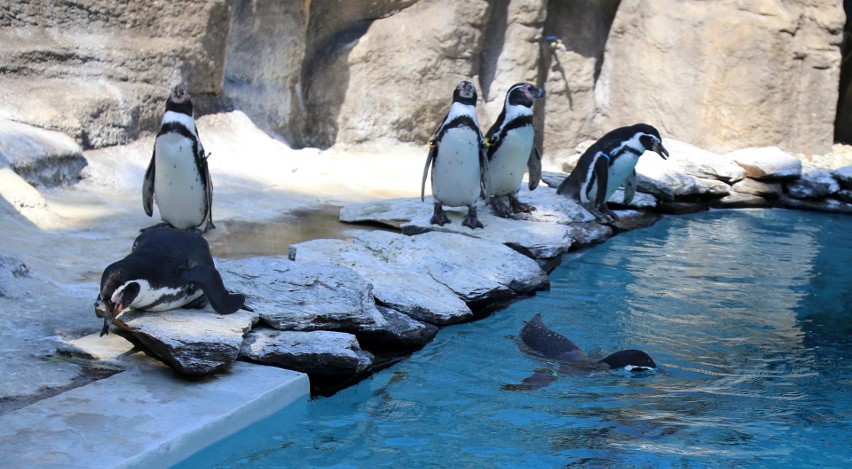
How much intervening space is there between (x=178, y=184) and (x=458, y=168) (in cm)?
175

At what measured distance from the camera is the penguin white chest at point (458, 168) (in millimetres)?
5890

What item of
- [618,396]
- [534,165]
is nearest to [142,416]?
[618,396]

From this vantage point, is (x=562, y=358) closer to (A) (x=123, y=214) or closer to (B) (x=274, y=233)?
(B) (x=274, y=233)

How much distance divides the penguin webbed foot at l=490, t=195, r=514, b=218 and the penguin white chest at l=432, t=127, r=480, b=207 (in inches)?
16.3

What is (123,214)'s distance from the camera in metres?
5.87

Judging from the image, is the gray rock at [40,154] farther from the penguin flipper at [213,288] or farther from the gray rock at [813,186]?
the gray rock at [813,186]

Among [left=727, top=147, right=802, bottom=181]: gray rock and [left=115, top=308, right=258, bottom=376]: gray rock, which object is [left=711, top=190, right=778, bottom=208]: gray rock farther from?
[left=115, top=308, right=258, bottom=376]: gray rock

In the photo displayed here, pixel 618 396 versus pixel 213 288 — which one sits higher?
pixel 213 288

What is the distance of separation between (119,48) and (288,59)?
6.28ft

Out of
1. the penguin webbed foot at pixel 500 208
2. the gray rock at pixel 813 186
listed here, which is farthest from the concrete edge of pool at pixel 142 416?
the gray rock at pixel 813 186

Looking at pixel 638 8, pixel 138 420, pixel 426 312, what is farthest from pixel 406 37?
pixel 138 420

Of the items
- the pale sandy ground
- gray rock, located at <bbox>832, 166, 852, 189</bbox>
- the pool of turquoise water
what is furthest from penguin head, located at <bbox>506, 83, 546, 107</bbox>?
gray rock, located at <bbox>832, 166, 852, 189</bbox>

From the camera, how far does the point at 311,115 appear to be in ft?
31.4

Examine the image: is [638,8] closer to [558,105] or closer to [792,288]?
[558,105]
